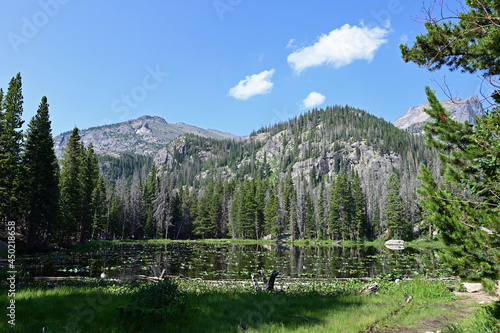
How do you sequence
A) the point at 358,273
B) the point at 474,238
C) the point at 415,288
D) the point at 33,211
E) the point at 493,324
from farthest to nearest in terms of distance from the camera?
the point at 33,211 → the point at 358,273 → the point at 415,288 → the point at 474,238 → the point at 493,324

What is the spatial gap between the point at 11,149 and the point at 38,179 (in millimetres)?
5619

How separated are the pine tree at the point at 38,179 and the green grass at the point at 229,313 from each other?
31868mm

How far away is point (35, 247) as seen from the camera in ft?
117

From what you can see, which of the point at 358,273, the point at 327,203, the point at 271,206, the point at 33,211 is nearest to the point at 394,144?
the point at 327,203

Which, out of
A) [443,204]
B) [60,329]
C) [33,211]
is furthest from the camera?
[33,211]

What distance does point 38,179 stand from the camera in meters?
36.3

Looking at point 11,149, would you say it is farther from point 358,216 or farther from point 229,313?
point 358,216

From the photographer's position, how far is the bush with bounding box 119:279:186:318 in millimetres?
7324

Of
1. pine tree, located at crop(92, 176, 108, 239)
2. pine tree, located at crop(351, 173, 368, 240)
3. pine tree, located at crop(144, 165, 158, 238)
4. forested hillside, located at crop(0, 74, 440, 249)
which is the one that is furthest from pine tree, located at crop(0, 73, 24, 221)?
pine tree, located at crop(351, 173, 368, 240)

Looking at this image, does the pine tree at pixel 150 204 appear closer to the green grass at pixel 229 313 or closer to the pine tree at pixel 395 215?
the pine tree at pixel 395 215

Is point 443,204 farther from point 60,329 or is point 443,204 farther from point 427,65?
point 60,329

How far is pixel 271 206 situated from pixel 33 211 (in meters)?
70.8

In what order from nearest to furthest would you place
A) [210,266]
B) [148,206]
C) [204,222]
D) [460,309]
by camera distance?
[460,309]
[210,266]
[148,206]
[204,222]

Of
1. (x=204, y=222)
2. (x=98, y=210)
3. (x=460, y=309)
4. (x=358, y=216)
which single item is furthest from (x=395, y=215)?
(x=98, y=210)
